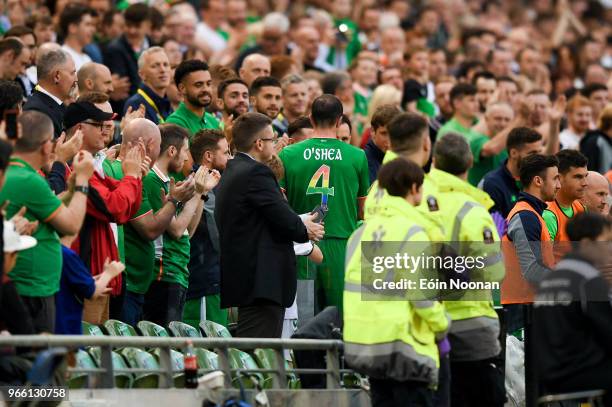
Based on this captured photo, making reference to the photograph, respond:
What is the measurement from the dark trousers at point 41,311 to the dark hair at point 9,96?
1565 millimetres

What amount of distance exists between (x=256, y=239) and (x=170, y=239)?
3.39ft

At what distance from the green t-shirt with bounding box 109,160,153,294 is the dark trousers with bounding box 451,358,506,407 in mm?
2856

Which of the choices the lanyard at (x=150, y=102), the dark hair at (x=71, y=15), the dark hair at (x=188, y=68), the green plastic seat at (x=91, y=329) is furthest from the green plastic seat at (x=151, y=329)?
the dark hair at (x=71, y=15)

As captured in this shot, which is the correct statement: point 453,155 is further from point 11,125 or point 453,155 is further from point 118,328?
point 11,125

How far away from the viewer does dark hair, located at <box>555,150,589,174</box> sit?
540 inches

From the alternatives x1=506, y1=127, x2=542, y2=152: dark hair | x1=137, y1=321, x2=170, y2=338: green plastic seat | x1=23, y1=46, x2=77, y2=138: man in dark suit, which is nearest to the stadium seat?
x1=137, y1=321, x2=170, y2=338: green plastic seat

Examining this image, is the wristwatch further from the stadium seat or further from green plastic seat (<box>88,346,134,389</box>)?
the stadium seat

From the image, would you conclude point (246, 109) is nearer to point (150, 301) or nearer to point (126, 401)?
point (150, 301)

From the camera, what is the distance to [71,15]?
1742 centimetres

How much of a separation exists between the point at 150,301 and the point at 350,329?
3153 mm

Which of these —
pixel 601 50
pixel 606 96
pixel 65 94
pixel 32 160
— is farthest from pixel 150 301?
pixel 601 50

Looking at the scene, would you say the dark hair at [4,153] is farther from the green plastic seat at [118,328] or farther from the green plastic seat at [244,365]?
the green plastic seat at [244,365]

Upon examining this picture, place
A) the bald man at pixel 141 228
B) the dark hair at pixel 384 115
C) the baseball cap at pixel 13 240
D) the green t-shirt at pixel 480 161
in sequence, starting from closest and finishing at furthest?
the baseball cap at pixel 13 240, the bald man at pixel 141 228, the dark hair at pixel 384 115, the green t-shirt at pixel 480 161

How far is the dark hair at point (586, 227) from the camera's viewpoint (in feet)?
32.6
